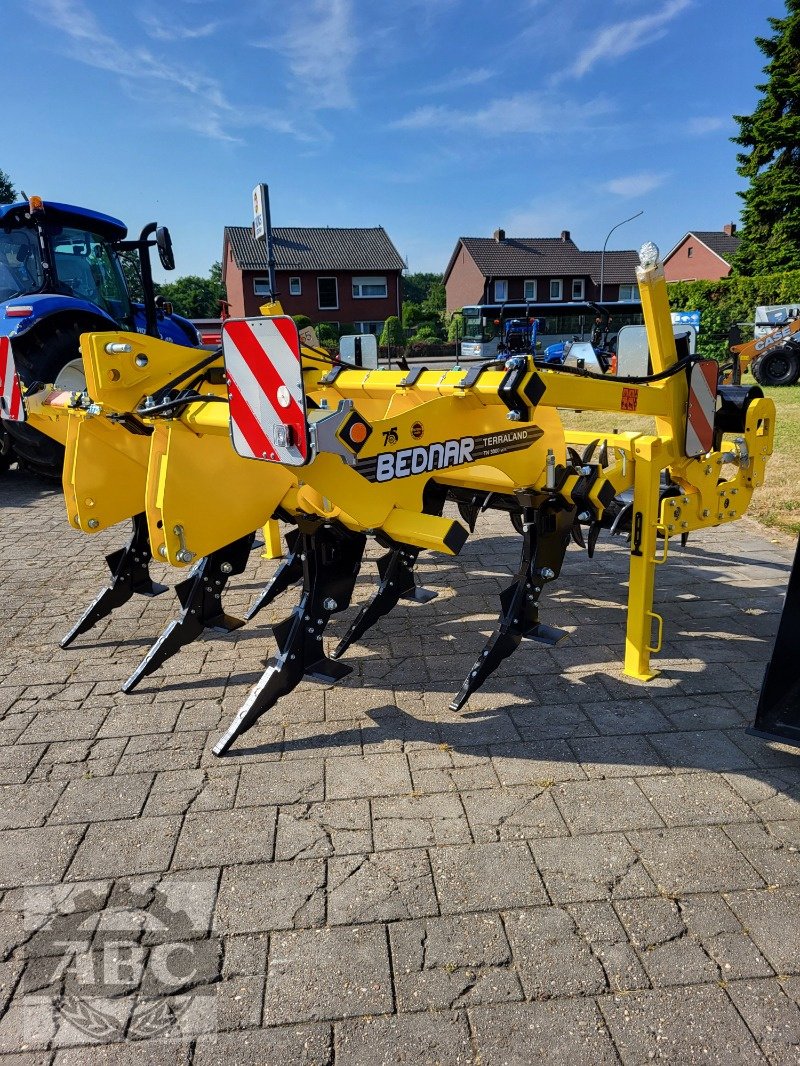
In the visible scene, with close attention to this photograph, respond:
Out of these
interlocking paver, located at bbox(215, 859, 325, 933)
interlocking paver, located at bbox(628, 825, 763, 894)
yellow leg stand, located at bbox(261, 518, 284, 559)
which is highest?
yellow leg stand, located at bbox(261, 518, 284, 559)

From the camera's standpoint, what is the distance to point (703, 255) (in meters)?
47.2

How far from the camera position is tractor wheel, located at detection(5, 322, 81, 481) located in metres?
7.59

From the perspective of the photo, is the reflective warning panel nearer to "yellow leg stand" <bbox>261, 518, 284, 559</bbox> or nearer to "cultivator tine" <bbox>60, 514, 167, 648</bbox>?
"cultivator tine" <bbox>60, 514, 167, 648</bbox>

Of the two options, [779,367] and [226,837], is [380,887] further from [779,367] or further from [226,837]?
[779,367]

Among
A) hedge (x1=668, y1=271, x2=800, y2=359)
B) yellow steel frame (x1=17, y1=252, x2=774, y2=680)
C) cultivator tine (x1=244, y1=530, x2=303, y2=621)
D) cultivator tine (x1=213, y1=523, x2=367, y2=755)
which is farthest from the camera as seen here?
hedge (x1=668, y1=271, x2=800, y2=359)

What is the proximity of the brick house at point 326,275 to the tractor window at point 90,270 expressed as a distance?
99.5ft

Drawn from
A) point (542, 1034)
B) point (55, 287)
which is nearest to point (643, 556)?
point (542, 1034)

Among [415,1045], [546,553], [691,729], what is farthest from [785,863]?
[546,553]

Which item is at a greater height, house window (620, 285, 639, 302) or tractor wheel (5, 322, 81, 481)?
house window (620, 285, 639, 302)

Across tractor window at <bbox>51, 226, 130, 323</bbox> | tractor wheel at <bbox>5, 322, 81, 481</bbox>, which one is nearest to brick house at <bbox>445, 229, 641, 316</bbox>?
tractor window at <bbox>51, 226, 130, 323</bbox>

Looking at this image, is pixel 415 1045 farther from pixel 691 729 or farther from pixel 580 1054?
pixel 691 729

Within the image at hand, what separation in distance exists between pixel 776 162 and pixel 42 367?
31.1 m

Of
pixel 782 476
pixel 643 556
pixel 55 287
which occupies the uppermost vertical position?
pixel 55 287

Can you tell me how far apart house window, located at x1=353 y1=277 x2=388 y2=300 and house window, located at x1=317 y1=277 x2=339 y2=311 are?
3.57 ft
